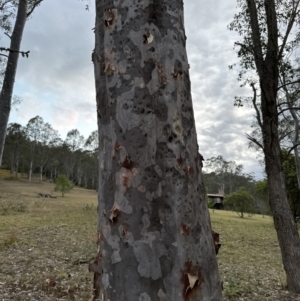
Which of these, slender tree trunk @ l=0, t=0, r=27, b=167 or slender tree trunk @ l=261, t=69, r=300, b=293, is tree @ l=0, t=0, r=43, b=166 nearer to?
slender tree trunk @ l=0, t=0, r=27, b=167

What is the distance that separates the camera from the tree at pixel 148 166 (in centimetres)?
111

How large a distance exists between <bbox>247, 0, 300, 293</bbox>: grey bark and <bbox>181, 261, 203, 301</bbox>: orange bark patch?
Answer: 471 cm

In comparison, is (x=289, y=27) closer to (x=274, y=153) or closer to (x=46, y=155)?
(x=274, y=153)

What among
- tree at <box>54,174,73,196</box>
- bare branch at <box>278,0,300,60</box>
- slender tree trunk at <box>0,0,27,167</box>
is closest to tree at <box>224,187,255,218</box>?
tree at <box>54,174,73,196</box>

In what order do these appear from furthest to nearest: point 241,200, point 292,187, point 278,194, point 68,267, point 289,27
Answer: point 241,200 → point 292,187 → point 68,267 → point 289,27 → point 278,194

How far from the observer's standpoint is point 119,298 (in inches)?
43.7

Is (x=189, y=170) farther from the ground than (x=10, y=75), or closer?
closer

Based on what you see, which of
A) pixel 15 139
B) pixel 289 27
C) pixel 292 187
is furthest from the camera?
pixel 15 139

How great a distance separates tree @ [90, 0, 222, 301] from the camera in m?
1.11

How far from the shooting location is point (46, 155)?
48.1 m

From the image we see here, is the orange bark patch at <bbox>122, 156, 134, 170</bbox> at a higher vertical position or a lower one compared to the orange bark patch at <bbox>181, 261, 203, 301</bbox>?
higher

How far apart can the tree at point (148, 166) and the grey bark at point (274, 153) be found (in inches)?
180

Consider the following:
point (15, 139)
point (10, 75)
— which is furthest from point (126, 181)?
point (15, 139)

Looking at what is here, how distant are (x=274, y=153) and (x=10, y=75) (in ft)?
17.3
